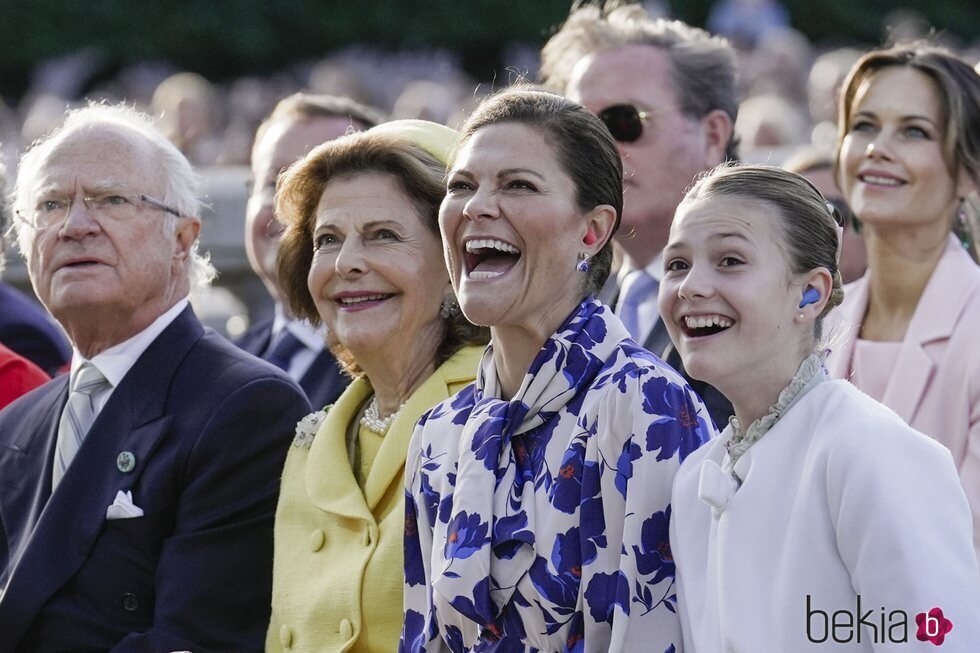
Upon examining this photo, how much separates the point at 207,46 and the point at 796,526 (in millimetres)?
20660

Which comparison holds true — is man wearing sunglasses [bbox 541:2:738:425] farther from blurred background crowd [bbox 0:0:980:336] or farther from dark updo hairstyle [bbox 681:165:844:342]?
blurred background crowd [bbox 0:0:980:336]

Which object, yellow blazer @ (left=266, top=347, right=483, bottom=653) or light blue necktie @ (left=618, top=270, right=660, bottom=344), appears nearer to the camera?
yellow blazer @ (left=266, top=347, right=483, bottom=653)

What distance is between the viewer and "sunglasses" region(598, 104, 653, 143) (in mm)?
5406

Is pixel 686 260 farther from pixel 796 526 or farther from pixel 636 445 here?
pixel 796 526

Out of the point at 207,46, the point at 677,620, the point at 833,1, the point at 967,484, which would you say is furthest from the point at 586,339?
the point at 207,46

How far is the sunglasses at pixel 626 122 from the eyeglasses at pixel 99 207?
1.42 m

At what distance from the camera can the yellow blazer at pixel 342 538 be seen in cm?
414

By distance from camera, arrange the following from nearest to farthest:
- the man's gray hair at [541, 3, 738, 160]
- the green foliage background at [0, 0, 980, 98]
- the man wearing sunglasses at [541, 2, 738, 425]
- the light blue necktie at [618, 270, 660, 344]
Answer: the light blue necktie at [618, 270, 660, 344], the man wearing sunglasses at [541, 2, 738, 425], the man's gray hair at [541, 3, 738, 160], the green foliage background at [0, 0, 980, 98]

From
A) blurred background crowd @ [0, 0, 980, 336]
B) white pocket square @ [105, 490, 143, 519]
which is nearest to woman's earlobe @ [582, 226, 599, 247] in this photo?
white pocket square @ [105, 490, 143, 519]

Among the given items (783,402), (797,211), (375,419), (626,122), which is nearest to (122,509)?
(375,419)

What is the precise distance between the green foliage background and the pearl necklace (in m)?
17.7

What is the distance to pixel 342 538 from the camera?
429 cm

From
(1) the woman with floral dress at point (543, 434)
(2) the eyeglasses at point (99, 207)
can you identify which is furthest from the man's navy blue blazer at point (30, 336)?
(1) the woman with floral dress at point (543, 434)

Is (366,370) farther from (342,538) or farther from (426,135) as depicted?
(426,135)
